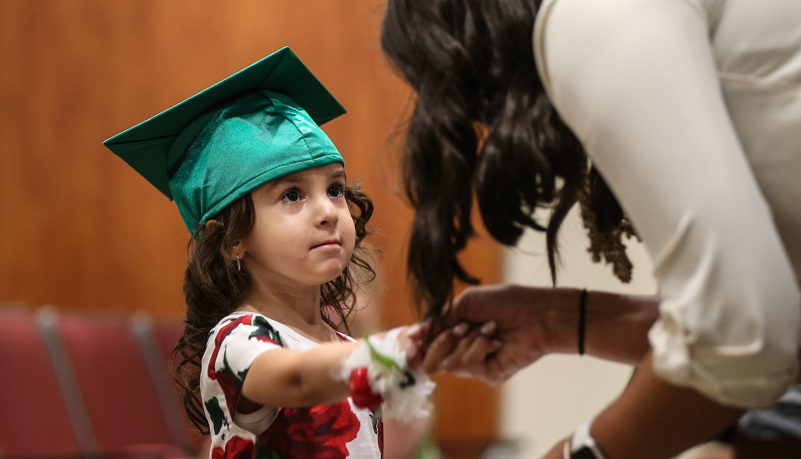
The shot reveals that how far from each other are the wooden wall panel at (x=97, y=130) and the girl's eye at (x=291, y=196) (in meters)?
2.70

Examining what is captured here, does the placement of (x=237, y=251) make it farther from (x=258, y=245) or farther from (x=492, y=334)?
(x=492, y=334)

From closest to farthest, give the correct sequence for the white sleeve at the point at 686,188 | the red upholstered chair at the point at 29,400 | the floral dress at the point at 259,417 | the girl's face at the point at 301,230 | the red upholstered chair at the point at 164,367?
the white sleeve at the point at 686,188, the floral dress at the point at 259,417, the girl's face at the point at 301,230, the red upholstered chair at the point at 29,400, the red upholstered chair at the point at 164,367

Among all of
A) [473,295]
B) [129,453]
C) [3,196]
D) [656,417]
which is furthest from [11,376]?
[656,417]

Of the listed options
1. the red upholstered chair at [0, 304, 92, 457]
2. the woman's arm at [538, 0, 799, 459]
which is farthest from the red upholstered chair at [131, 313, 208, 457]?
the woman's arm at [538, 0, 799, 459]

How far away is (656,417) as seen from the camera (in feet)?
3.09

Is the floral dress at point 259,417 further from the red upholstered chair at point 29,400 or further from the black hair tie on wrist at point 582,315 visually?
the red upholstered chair at point 29,400

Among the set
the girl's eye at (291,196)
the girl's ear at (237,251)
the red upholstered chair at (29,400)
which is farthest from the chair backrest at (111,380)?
the girl's eye at (291,196)

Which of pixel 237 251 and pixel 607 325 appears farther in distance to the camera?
pixel 237 251

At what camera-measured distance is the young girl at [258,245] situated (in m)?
1.29

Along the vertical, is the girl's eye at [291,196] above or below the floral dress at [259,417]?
above

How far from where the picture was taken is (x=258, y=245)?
143 centimetres

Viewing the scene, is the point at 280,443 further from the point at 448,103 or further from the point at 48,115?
the point at 48,115

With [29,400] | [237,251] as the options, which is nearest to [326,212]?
[237,251]

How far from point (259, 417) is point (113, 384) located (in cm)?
223
